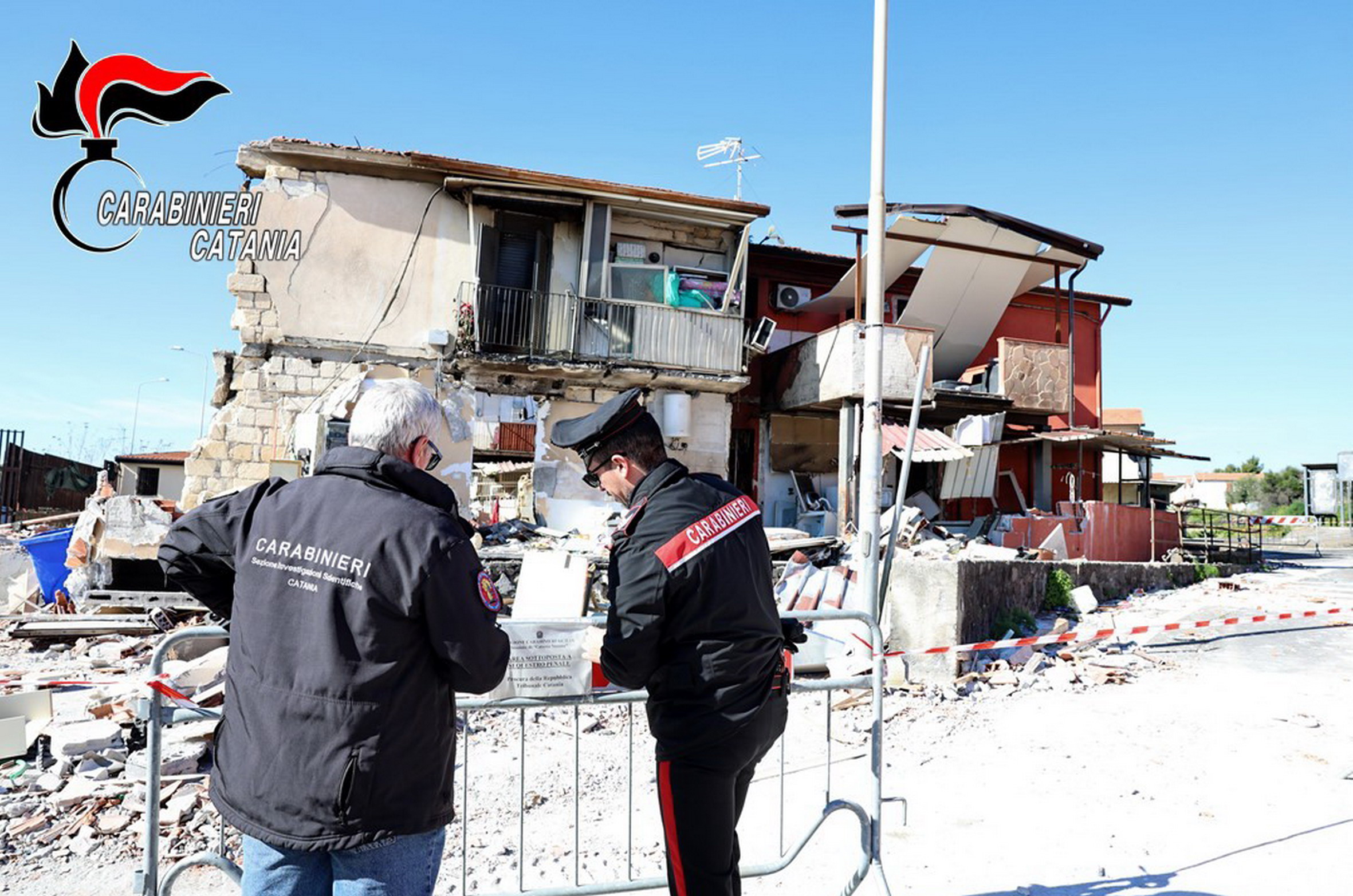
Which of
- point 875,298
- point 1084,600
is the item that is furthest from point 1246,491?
point 875,298

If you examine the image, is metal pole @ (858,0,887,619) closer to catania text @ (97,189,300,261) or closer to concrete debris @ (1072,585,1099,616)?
concrete debris @ (1072,585,1099,616)

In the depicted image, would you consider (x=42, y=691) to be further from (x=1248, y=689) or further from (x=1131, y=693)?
(x=1248, y=689)

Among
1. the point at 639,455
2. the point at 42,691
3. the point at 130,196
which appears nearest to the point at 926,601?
the point at 639,455

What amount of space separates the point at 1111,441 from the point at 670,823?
18520 mm

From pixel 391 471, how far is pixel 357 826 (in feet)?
2.67

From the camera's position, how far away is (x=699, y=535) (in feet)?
8.13

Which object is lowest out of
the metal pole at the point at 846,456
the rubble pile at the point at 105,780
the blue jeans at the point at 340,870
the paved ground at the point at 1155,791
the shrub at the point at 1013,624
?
the rubble pile at the point at 105,780

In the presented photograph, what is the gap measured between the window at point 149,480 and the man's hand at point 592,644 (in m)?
37.1

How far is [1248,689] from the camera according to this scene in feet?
24.8

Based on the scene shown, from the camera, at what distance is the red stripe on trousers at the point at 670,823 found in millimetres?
2512

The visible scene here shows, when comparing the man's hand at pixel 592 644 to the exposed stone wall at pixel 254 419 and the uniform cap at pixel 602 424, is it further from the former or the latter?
the exposed stone wall at pixel 254 419

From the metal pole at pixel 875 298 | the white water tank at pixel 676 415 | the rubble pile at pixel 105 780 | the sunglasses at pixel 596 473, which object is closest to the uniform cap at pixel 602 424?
the sunglasses at pixel 596 473

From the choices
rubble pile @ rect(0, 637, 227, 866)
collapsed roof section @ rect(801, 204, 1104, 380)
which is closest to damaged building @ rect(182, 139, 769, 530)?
collapsed roof section @ rect(801, 204, 1104, 380)

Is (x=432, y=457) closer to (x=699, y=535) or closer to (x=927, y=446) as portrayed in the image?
(x=699, y=535)
